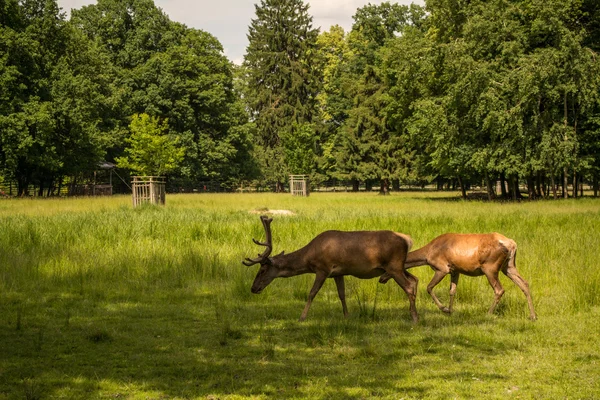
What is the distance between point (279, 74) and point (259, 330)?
68.3 m

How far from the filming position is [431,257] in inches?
372

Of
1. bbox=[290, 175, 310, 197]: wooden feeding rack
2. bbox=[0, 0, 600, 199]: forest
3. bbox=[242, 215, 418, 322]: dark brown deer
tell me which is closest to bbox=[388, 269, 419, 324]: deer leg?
bbox=[242, 215, 418, 322]: dark brown deer

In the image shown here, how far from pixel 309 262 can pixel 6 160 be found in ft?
112

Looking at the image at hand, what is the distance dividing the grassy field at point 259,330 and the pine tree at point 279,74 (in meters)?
59.6

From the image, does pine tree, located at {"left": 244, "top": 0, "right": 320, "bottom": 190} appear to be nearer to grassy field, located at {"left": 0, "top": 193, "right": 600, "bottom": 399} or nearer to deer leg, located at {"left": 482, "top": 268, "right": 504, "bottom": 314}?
grassy field, located at {"left": 0, "top": 193, "right": 600, "bottom": 399}

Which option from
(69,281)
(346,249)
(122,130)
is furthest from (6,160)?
(346,249)

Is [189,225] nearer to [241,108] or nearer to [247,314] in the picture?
[247,314]

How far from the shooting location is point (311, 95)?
76.2 metres

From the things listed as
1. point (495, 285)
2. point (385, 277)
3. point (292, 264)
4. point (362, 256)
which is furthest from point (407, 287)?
point (292, 264)

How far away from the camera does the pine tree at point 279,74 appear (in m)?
73.9

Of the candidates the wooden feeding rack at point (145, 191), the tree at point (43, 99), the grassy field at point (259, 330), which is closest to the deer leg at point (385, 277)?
the grassy field at point (259, 330)

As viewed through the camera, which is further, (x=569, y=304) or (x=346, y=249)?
(x=569, y=304)

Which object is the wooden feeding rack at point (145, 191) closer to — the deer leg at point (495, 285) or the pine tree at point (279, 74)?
the deer leg at point (495, 285)

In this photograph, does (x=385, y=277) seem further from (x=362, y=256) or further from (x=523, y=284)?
(x=523, y=284)
